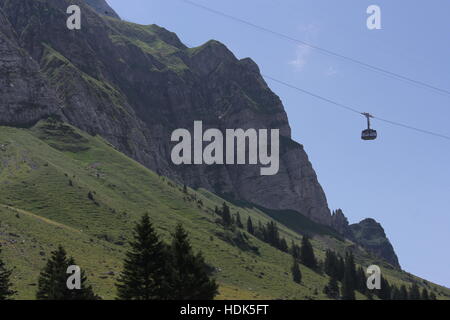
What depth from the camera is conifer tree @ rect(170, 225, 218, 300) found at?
4525 centimetres

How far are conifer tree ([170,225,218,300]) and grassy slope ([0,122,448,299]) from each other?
137ft

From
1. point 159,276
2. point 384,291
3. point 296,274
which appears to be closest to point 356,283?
point 384,291

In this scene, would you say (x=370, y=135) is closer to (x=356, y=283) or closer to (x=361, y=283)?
(x=356, y=283)

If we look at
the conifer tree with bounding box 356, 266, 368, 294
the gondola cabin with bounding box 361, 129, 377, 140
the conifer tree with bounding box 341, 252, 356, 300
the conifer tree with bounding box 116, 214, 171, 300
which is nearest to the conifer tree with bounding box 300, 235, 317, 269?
the conifer tree with bounding box 341, 252, 356, 300

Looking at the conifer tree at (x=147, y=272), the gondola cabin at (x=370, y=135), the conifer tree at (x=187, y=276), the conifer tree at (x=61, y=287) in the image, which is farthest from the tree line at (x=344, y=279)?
the conifer tree at (x=61, y=287)

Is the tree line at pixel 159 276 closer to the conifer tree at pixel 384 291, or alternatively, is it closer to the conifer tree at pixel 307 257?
the conifer tree at pixel 384 291

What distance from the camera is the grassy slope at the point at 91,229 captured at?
360ft

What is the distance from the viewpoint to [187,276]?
150 ft

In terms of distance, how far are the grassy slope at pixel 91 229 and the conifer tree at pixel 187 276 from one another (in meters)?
41.7

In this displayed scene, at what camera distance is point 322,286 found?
168 m
